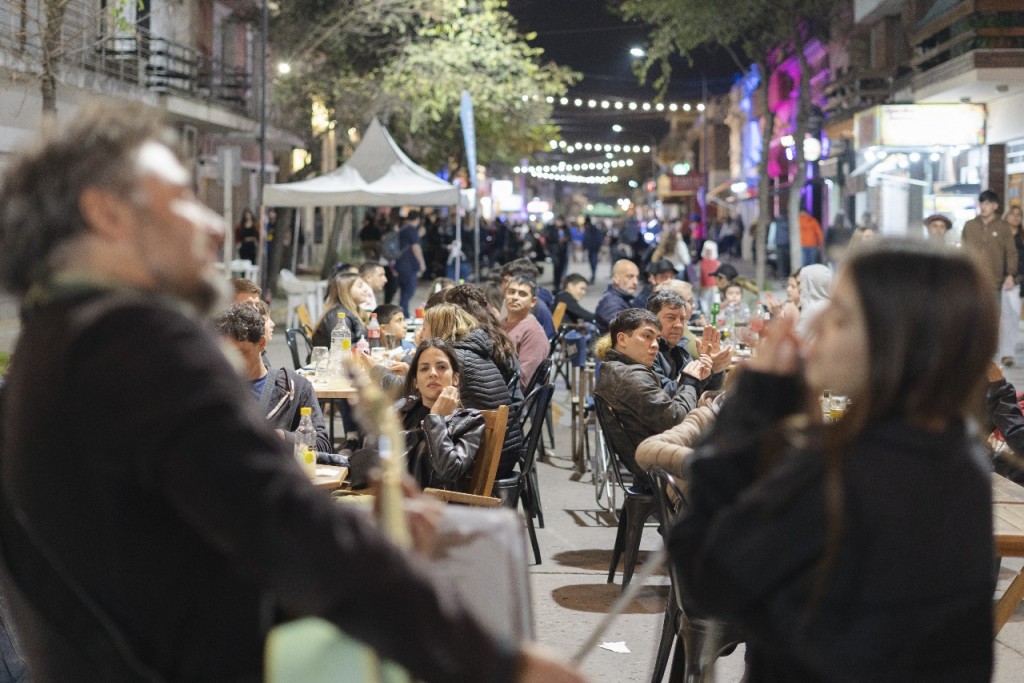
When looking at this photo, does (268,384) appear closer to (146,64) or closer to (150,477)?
(150,477)

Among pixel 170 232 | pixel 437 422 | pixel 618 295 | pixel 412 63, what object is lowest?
pixel 437 422

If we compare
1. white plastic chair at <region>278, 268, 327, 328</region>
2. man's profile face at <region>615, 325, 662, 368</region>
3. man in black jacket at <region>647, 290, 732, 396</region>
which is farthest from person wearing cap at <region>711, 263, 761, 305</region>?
man's profile face at <region>615, 325, 662, 368</region>

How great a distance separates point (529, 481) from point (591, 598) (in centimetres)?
136

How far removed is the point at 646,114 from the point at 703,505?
8279 cm

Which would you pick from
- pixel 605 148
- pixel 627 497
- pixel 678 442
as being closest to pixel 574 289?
pixel 627 497

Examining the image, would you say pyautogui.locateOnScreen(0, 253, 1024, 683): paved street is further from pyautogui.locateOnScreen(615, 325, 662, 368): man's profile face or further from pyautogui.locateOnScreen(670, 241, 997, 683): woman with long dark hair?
pyautogui.locateOnScreen(670, 241, 997, 683): woman with long dark hair

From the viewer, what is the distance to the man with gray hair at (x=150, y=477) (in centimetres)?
181

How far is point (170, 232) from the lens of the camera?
191cm

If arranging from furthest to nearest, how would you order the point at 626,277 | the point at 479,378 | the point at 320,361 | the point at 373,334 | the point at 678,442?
the point at 626,277 → the point at 373,334 → the point at 320,361 → the point at 479,378 → the point at 678,442

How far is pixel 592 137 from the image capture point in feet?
325

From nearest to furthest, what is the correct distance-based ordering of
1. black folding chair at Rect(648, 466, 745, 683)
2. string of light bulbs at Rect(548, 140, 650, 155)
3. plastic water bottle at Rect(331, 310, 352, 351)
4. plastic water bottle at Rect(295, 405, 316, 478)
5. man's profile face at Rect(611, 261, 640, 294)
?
black folding chair at Rect(648, 466, 745, 683), plastic water bottle at Rect(295, 405, 316, 478), plastic water bottle at Rect(331, 310, 352, 351), man's profile face at Rect(611, 261, 640, 294), string of light bulbs at Rect(548, 140, 650, 155)

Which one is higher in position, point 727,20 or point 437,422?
point 727,20

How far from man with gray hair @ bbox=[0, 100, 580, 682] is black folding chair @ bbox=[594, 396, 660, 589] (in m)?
4.45

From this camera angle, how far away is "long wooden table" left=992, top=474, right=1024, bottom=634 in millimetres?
4281
